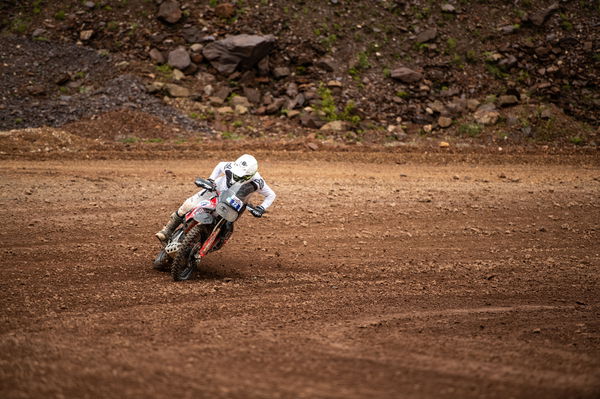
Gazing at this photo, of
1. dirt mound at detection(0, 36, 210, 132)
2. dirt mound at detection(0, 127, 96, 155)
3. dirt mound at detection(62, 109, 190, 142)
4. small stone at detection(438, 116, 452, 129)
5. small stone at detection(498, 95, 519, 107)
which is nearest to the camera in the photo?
dirt mound at detection(0, 127, 96, 155)

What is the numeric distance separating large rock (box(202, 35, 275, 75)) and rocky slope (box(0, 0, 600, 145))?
50 millimetres

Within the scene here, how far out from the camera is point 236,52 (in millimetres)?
20719

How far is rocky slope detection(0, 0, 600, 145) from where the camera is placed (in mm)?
19016

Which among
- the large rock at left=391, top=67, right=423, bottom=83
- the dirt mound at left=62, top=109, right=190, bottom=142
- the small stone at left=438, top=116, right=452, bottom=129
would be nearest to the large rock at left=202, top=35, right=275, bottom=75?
the dirt mound at left=62, top=109, right=190, bottom=142

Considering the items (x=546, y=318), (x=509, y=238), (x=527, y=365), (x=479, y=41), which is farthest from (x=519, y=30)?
(x=527, y=365)

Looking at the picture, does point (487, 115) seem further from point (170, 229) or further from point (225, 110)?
point (170, 229)

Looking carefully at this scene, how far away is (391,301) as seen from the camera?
25.2ft

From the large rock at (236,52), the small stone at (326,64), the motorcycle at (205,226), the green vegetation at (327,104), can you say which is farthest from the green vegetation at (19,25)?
the motorcycle at (205,226)

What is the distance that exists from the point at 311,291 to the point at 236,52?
1516 centimetres

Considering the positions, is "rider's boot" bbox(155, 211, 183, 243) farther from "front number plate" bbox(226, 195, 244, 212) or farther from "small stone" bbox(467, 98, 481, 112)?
"small stone" bbox(467, 98, 481, 112)

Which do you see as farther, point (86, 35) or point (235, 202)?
point (86, 35)

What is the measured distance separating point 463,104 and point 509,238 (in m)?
10.9

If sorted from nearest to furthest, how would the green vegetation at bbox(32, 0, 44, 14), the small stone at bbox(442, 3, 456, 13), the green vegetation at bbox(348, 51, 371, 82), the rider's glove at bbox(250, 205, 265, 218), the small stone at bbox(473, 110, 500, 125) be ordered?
the rider's glove at bbox(250, 205, 265, 218), the small stone at bbox(473, 110, 500, 125), the green vegetation at bbox(348, 51, 371, 82), the green vegetation at bbox(32, 0, 44, 14), the small stone at bbox(442, 3, 456, 13)

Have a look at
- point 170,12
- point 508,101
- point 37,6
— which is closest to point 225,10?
point 170,12
